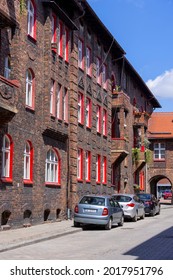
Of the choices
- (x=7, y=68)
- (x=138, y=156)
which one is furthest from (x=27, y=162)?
(x=138, y=156)

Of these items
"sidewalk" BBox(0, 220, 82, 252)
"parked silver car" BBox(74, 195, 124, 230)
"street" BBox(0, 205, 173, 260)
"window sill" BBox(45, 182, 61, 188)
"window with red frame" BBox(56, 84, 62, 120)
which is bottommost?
"street" BBox(0, 205, 173, 260)

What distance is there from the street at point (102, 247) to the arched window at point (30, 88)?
241 inches

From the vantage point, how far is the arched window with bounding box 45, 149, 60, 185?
26.5 m

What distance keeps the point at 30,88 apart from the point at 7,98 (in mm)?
4814

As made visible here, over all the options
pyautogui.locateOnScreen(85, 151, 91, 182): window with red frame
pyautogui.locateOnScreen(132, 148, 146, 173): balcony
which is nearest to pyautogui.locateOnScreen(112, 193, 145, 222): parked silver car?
pyautogui.locateOnScreen(85, 151, 91, 182): window with red frame

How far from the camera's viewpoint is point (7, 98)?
19453 mm

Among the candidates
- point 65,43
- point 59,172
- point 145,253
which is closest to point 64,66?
point 65,43

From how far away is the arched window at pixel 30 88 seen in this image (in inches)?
936

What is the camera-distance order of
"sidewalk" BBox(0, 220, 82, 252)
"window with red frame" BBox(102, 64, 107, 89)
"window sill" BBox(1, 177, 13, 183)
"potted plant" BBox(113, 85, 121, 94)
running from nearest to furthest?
"sidewalk" BBox(0, 220, 82, 252)
"window sill" BBox(1, 177, 13, 183)
"window with red frame" BBox(102, 64, 107, 89)
"potted plant" BBox(113, 85, 121, 94)

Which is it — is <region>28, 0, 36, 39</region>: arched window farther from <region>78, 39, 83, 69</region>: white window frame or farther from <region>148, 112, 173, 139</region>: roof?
<region>148, 112, 173, 139</region>: roof

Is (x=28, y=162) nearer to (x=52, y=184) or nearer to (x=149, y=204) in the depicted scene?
(x=52, y=184)

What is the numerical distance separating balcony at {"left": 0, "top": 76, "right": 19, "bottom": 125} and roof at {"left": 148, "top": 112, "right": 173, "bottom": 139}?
40175 mm

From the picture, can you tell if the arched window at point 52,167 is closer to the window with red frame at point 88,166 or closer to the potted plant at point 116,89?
the window with red frame at point 88,166

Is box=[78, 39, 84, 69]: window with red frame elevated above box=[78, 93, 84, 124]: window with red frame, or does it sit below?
above
